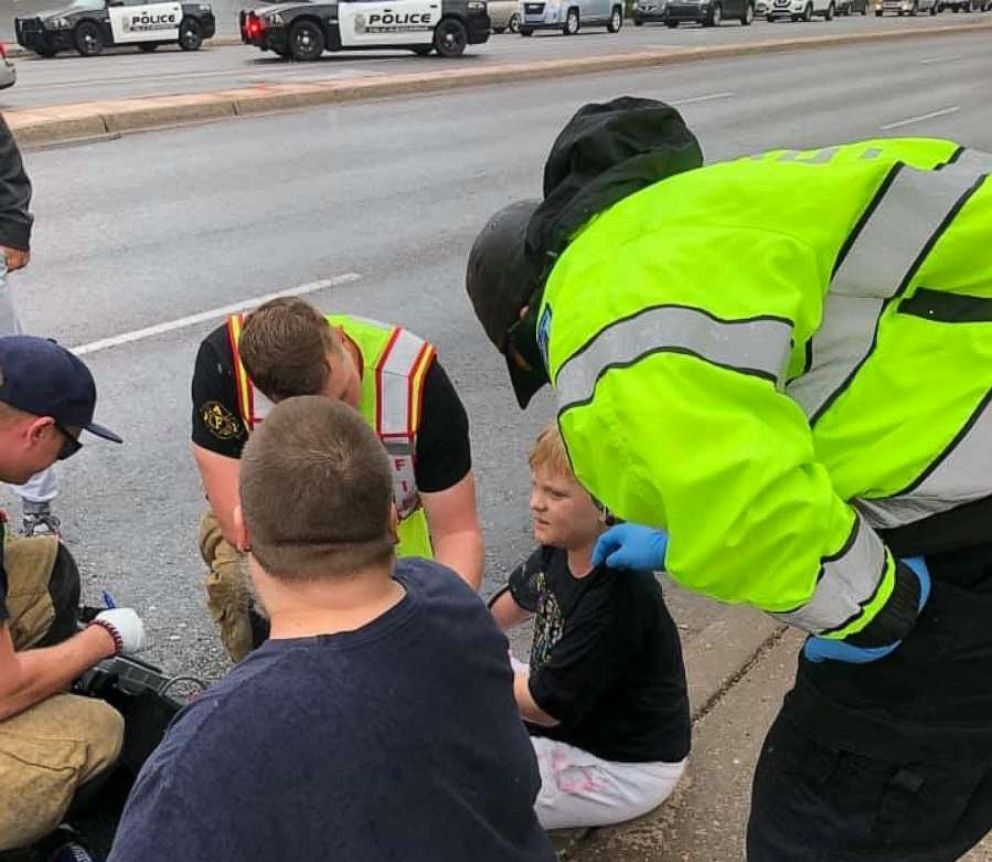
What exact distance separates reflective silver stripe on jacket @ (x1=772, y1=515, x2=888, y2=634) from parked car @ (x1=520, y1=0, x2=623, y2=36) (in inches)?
1090

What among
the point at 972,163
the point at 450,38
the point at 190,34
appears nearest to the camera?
the point at 972,163

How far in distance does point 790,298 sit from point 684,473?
229 mm

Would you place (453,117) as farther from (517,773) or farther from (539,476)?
(517,773)

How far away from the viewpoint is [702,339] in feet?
4.22

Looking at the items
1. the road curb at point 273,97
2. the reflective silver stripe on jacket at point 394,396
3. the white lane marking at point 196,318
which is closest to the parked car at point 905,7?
the road curb at point 273,97

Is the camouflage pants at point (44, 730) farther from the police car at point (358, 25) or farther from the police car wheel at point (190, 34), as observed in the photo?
the police car wheel at point (190, 34)

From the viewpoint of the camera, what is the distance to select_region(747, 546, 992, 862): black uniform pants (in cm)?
154

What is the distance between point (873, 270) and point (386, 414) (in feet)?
4.72

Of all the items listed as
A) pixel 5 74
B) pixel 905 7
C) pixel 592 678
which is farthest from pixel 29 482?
pixel 905 7

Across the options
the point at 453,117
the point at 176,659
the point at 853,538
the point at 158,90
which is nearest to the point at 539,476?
the point at 853,538

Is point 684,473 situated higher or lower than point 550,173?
lower

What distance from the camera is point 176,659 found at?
332 centimetres

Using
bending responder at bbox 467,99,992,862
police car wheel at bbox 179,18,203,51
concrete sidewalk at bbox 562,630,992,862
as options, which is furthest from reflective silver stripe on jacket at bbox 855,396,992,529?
police car wheel at bbox 179,18,203,51

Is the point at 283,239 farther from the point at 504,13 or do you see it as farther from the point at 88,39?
the point at 504,13
